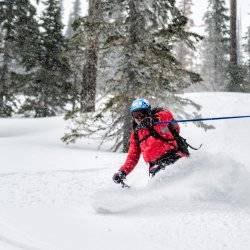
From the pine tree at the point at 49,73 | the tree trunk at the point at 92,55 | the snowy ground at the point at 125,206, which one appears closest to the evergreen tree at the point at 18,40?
the pine tree at the point at 49,73

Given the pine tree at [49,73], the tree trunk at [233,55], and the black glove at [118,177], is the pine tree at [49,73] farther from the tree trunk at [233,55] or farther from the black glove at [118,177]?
the black glove at [118,177]

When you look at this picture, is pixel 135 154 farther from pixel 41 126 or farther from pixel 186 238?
pixel 41 126

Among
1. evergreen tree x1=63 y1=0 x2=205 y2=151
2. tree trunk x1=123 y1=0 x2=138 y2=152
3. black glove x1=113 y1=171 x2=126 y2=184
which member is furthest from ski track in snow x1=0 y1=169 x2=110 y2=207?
evergreen tree x1=63 y1=0 x2=205 y2=151

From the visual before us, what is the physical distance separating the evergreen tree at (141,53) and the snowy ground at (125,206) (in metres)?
2.35

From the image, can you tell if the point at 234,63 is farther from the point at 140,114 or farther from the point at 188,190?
the point at 188,190

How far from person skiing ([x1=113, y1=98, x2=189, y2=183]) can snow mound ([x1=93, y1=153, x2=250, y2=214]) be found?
0.34 m

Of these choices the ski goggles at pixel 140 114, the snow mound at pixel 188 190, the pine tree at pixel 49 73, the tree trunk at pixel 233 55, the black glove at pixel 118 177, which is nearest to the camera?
the snow mound at pixel 188 190

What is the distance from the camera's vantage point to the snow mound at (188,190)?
5.40 meters

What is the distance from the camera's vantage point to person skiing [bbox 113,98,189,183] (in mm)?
6441

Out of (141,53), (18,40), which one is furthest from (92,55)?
(18,40)

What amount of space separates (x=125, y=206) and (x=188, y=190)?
2.72ft

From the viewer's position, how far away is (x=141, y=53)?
414 inches

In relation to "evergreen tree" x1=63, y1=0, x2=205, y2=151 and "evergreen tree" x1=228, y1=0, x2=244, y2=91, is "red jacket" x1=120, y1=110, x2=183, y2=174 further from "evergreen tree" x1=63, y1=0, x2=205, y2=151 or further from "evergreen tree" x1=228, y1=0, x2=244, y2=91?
"evergreen tree" x1=228, y1=0, x2=244, y2=91

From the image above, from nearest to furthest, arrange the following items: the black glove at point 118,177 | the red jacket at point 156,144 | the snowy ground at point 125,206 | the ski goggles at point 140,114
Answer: the snowy ground at point 125,206, the black glove at point 118,177, the red jacket at point 156,144, the ski goggles at point 140,114
